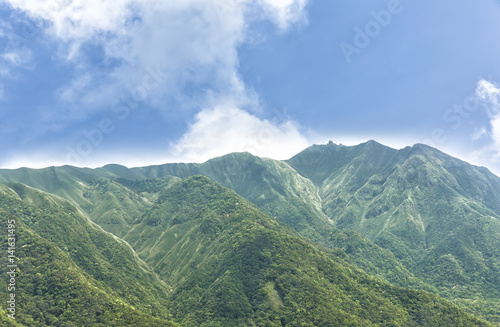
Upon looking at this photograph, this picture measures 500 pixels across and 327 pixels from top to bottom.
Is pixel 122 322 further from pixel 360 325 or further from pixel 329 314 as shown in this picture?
pixel 360 325

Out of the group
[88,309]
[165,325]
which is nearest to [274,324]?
[165,325]

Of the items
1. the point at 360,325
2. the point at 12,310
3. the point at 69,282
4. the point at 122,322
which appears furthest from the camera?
the point at 360,325

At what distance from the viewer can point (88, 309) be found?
172m

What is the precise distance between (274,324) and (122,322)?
92.6 metres

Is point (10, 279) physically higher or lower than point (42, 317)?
higher

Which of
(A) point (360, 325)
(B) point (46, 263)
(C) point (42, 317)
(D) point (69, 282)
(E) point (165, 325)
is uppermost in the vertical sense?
(B) point (46, 263)

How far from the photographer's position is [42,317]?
163250 millimetres

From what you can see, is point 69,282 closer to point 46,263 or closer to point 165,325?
point 46,263

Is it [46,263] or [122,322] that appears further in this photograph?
[46,263]

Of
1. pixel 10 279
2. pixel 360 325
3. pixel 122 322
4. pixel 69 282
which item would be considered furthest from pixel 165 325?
pixel 360 325

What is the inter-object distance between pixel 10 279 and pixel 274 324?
158 m

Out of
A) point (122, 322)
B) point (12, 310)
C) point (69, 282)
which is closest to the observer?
point (12, 310)

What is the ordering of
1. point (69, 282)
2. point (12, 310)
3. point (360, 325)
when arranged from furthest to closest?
point (360, 325) → point (69, 282) → point (12, 310)

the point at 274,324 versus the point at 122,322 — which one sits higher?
the point at 122,322
